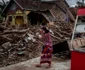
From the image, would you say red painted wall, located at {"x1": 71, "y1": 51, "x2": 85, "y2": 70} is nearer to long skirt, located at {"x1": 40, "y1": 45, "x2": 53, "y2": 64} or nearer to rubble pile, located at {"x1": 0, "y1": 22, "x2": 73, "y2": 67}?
long skirt, located at {"x1": 40, "y1": 45, "x2": 53, "y2": 64}

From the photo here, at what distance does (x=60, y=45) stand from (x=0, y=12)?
24.1 metres

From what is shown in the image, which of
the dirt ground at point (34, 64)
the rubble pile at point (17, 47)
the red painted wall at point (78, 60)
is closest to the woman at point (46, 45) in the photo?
the dirt ground at point (34, 64)

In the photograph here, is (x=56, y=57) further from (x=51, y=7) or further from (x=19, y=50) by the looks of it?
(x=51, y=7)

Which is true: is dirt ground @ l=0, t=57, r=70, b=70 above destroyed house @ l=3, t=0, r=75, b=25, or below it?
below

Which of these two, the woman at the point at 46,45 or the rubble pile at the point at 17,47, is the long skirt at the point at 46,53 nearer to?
the woman at the point at 46,45

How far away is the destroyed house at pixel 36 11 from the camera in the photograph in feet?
98.0

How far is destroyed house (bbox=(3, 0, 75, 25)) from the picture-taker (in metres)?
29.9

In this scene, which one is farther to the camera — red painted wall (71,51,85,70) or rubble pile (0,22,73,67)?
rubble pile (0,22,73,67)

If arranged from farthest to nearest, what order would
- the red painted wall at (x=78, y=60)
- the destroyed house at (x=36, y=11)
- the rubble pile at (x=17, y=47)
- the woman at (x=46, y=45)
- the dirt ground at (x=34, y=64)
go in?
the destroyed house at (x=36, y=11)
the rubble pile at (x=17, y=47)
the dirt ground at (x=34, y=64)
the woman at (x=46, y=45)
the red painted wall at (x=78, y=60)

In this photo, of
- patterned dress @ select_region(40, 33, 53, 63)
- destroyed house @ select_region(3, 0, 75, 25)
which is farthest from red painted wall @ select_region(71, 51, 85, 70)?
destroyed house @ select_region(3, 0, 75, 25)

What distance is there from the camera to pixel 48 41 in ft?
27.1

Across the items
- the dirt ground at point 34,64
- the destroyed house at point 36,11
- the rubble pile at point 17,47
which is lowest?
the dirt ground at point 34,64

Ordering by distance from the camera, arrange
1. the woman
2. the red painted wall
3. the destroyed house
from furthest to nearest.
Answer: the destroyed house → the woman → the red painted wall

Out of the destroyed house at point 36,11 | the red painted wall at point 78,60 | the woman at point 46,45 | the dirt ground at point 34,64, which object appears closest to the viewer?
the red painted wall at point 78,60
